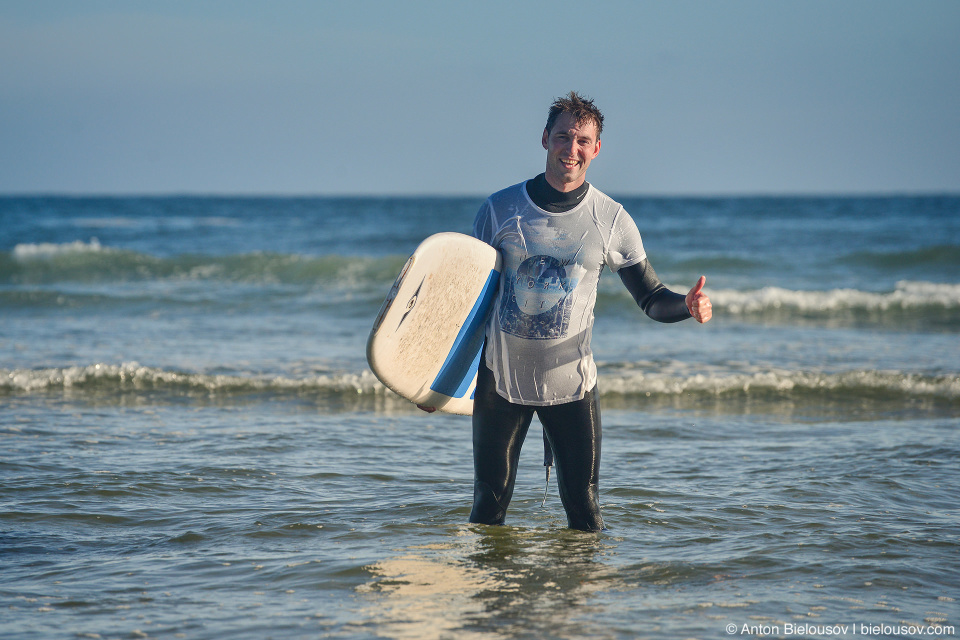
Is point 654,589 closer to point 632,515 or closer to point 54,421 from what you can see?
point 632,515

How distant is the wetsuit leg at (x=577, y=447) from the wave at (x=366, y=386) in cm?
405

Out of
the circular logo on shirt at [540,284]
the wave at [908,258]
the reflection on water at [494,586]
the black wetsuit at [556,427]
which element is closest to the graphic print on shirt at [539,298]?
the circular logo on shirt at [540,284]

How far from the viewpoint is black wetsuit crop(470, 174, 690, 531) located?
3473 mm

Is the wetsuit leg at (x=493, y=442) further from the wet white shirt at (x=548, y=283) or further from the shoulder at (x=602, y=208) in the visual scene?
the shoulder at (x=602, y=208)

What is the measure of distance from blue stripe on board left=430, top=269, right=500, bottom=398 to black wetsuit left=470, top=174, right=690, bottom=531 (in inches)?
5.9

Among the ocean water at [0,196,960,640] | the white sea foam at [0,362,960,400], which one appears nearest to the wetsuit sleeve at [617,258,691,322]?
the ocean water at [0,196,960,640]

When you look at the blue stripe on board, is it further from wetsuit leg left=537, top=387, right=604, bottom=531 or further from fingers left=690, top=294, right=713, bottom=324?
fingers left=690, top=294, right=713, bottom=324

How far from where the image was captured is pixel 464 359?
376 centimetres

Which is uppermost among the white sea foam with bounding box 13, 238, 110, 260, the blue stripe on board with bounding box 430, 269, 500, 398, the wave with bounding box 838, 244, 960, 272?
the wave with bounding box 838, 244, 960, 272

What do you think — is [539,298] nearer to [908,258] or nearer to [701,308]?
[701,308]

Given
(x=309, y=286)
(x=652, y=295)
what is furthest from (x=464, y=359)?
(x=309, y=286)

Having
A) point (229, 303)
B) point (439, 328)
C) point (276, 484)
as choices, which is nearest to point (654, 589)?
point (439, 328)

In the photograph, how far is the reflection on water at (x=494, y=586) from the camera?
10.1 ft

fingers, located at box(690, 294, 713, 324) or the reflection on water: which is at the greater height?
fingers, located at box(690, 294, 713, 324)
